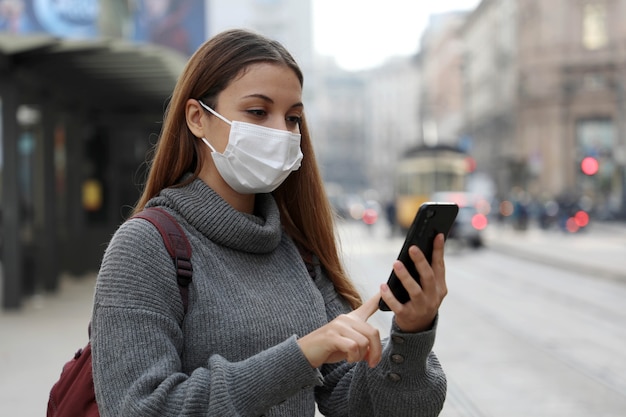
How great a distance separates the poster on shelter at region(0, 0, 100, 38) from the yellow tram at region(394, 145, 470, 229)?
1262cm

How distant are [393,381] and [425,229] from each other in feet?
1.66

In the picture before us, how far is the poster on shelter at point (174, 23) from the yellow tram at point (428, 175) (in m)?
13.6

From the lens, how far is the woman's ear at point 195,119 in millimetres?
2400

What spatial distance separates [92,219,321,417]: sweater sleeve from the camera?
1.99m

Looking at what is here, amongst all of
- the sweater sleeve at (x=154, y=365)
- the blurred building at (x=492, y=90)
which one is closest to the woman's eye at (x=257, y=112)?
the sweater sleeve at (x=154, y=365)

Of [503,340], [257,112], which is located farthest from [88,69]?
[257,112]

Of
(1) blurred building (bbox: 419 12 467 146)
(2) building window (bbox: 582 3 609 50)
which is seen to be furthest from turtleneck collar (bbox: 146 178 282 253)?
(1) blurred building (bbox: 419 12 467 146)

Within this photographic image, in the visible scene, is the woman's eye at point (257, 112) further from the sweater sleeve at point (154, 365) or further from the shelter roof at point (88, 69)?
the shelter roof at point (88, 69)

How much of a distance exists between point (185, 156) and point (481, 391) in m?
6.20

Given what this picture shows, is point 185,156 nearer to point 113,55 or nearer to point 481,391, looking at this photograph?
point 481,391

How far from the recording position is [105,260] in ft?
6.95

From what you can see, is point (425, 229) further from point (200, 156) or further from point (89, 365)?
point (89, 365)

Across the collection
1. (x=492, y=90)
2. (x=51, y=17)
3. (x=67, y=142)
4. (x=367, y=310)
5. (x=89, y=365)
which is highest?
(x=51, y=17)

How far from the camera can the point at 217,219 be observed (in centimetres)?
231
